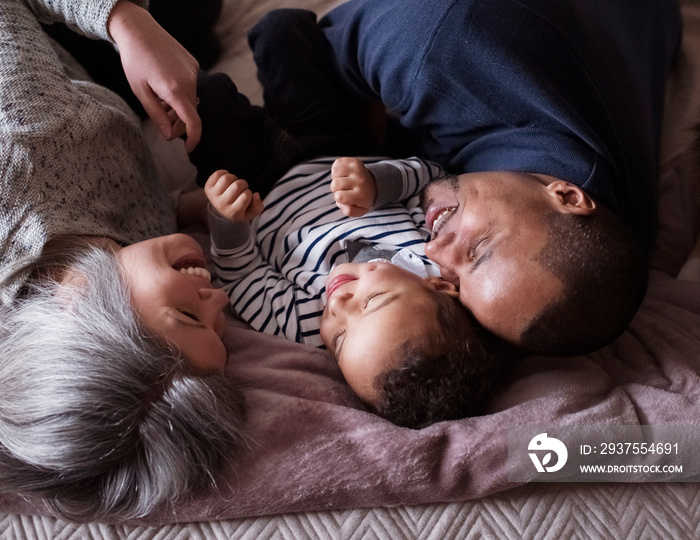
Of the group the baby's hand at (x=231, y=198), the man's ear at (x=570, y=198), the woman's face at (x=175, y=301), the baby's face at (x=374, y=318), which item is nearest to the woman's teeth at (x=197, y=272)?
the woman's face at (x=175, y=301)

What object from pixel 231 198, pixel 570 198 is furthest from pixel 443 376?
pixel 231 198

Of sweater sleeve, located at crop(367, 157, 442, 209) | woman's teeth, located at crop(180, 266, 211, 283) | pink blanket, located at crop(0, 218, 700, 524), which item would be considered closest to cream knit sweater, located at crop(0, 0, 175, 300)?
woman's teeth, located at crop(180, 266, 211, 283)

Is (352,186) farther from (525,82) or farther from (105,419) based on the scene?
(105,419)

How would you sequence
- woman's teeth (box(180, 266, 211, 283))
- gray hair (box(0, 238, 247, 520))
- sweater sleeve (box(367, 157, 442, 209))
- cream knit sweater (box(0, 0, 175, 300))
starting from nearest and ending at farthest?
1. gray hair (box(0, 238, 247, 520))
2. cream knit sweater (box(0, 0, 175, 300))
3. woman's teeth (box(180, 266, 211, 283))
4. sweater sleeve (box(367, 157, 442, 209))

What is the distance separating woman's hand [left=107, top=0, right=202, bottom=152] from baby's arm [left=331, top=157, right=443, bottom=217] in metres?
0.25

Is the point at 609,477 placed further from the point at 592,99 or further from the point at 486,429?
the point at 592,99

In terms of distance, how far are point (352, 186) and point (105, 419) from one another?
516mm

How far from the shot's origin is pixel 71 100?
3.05 ft

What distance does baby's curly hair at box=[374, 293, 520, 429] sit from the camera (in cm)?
85

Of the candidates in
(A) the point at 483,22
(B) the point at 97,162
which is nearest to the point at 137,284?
(B) the point at 97,162

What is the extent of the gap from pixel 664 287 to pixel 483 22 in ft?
1.94

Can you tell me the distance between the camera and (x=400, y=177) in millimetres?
1070

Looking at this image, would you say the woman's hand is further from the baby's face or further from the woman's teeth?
the baby's face

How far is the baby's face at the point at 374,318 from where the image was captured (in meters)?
0.86
